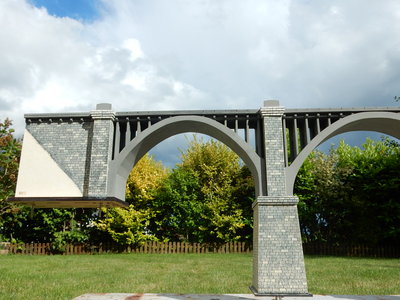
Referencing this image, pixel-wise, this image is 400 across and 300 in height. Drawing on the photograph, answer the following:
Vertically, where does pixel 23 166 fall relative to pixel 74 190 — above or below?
above

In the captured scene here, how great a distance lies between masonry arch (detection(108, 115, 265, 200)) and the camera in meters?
11.4

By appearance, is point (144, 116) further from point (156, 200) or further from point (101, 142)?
point (156, 200)

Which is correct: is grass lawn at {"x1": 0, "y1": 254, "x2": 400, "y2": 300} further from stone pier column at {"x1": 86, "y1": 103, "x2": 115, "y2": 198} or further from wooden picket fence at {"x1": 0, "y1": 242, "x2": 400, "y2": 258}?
wooden picket fence at {"x1": 0, "y1": 242, "x2": 400, "y2": 258}

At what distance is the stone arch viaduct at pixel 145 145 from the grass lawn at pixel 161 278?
8.22 feet

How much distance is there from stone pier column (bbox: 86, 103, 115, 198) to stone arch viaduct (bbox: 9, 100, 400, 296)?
1.2 inches

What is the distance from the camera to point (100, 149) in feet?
37.8

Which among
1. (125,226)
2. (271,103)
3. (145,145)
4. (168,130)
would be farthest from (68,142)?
(125,226)

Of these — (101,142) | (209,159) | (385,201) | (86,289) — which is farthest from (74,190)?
(385,201)

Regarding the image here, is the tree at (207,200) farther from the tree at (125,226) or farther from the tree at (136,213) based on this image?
the tree at (125,226)

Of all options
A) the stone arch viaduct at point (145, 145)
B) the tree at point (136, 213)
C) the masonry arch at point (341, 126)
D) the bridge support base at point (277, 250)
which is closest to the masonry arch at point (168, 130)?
the stone arch viaduct at point (145, 145)

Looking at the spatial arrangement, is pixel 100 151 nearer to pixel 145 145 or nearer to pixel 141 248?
pixel 145 145

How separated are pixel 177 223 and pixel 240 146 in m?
14.8

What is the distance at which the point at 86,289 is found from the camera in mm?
10789

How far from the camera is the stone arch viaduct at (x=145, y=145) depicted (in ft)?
36.4
